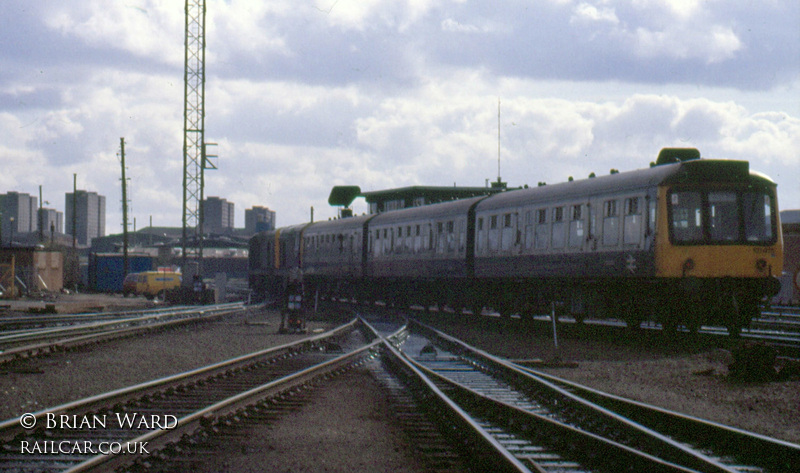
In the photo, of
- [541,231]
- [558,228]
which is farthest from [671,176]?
[541,231]

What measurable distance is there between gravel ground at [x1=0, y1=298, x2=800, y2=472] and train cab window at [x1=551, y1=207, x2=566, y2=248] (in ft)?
6.62

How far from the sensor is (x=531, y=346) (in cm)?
1806

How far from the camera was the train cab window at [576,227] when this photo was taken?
64.7 ft

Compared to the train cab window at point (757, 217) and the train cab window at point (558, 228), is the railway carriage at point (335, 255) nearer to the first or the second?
the train cab window at point (558, 228)

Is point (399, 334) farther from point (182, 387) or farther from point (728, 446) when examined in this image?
point (728, 446)

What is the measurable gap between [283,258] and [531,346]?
3001 cm

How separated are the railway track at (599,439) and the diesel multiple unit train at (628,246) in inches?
246

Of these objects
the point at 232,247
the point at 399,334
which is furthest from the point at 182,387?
the point at 232,247

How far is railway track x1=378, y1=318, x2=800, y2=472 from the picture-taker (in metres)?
6.76

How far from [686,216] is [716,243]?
2.31 feet

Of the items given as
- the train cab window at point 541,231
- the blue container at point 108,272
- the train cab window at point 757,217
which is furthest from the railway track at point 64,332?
the blue container at point 108,272

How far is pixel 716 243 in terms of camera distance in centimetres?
1678

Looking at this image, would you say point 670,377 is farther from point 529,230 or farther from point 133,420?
point 529,230

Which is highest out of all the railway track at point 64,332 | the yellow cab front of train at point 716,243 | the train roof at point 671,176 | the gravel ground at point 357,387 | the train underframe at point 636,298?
the train roof at point 671,176
